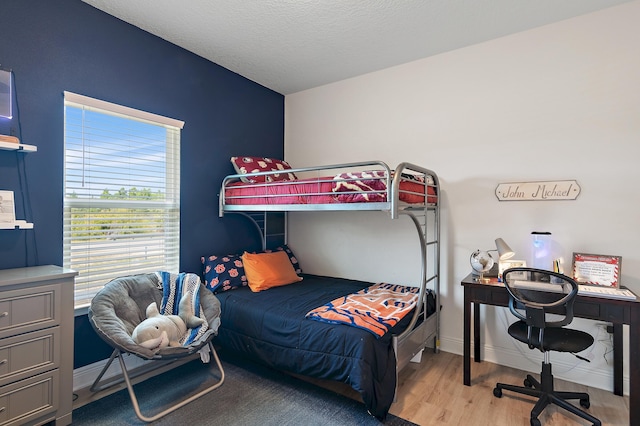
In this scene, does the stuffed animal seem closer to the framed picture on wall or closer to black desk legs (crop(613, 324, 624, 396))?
the framed picture on wall

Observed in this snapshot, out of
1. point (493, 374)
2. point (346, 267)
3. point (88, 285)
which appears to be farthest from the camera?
point (346, 267)

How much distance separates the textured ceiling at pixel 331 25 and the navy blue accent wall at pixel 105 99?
194 mm

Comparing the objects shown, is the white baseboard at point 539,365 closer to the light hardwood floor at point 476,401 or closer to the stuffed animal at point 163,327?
the light hardwood floor at point 476,401

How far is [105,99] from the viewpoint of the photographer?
2334 mm

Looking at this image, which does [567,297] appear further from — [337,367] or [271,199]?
[271,199]

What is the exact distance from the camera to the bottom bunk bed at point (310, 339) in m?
1.86

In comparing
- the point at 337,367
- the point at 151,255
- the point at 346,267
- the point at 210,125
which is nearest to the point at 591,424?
the point at 337,367

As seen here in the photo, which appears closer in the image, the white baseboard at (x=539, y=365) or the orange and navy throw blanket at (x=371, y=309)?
the orange and navy throw blanket at (x=371, y=309)

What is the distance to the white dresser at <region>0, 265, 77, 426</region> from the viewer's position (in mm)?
1601

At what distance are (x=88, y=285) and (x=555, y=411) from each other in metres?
3.16

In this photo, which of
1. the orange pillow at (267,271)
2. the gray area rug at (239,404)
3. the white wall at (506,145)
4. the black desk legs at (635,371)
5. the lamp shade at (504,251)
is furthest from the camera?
the orange pillow at (267,271)

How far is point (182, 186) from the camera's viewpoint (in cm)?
283

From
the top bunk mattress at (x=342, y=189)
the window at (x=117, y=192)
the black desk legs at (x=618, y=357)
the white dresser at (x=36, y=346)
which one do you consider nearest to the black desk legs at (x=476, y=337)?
the black desk legs at (x=618, y=357)

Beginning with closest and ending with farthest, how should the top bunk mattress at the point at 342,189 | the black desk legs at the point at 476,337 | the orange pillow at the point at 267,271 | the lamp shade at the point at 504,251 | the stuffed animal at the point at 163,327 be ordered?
the stuffed animal at the point at 163,327
the top bunk mattress at the point at 342,189
the lamp shade at the point at 504,251
the black desk legs at the point at 476,337
the orange pillow at the point at 267,271
